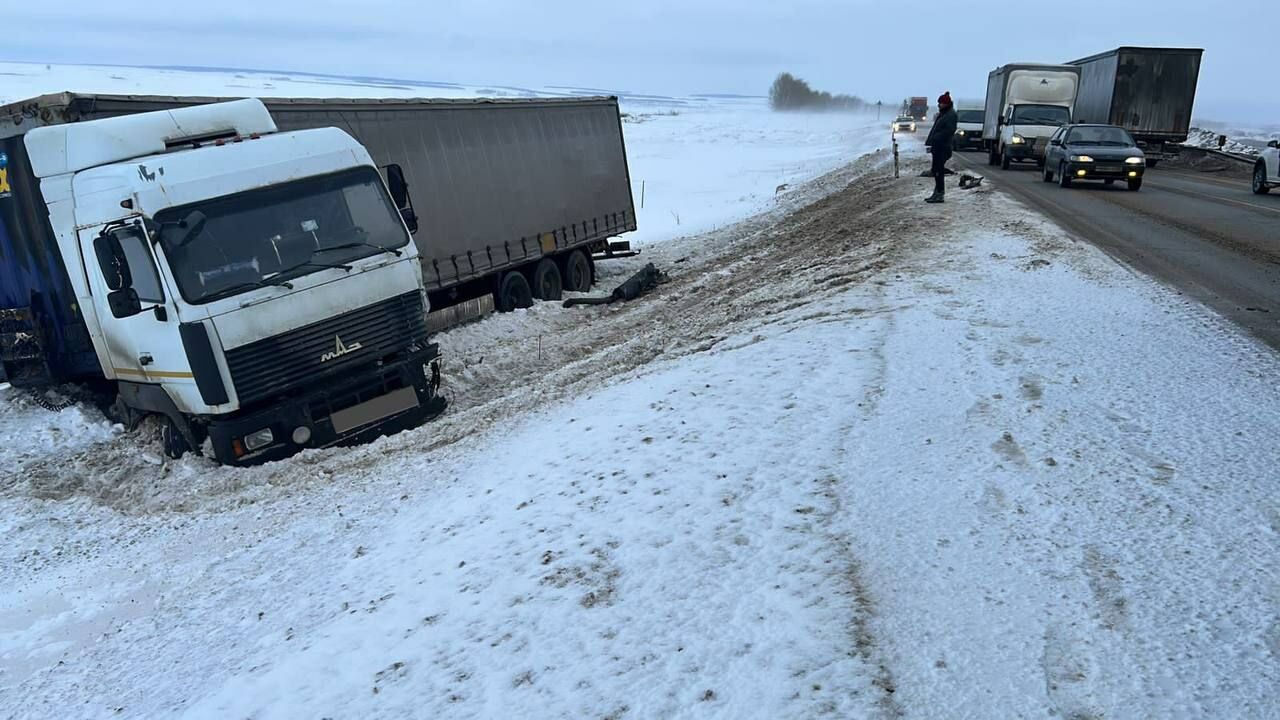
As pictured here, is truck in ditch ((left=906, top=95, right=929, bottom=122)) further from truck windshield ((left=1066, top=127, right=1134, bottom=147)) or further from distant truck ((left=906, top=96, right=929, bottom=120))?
truck windshield ((left=1066, top=127, right=1134, bottom=147))

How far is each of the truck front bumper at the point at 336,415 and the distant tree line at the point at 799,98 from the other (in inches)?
7119

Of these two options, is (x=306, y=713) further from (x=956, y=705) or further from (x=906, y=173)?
(x=906, y=173)

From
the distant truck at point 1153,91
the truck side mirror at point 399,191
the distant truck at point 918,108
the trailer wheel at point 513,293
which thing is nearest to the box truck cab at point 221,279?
the truck side mirror at point 399,191

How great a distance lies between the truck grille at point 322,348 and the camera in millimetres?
6922

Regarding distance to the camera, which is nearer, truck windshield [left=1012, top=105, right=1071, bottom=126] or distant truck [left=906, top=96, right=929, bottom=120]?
truck windshield [left=1012, top=105, right=1071, bottom=126]

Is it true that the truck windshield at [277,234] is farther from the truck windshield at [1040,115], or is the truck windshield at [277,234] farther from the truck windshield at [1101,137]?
the truck windshield at [1040,115]

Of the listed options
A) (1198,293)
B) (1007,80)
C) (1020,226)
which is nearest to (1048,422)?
(1198,293)

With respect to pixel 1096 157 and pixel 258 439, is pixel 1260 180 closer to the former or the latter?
pixel 1096 157

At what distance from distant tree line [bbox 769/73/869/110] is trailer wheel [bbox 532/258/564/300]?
17417 cm

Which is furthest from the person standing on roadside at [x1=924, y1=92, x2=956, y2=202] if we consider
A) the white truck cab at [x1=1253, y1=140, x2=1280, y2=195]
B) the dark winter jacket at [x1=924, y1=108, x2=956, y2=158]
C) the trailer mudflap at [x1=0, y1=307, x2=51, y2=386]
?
the trailer mudflap at [x1=0, y1=307, x2=51, y2=386]

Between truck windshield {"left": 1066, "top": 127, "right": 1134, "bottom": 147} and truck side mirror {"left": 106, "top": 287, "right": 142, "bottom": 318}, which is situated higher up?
truck side mirror {"left": 106, "top": 287, "right": 142, "bottom": 318}

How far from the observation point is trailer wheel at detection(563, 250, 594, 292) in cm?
1492

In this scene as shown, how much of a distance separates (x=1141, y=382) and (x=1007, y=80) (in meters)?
25.8

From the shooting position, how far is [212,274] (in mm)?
6844
